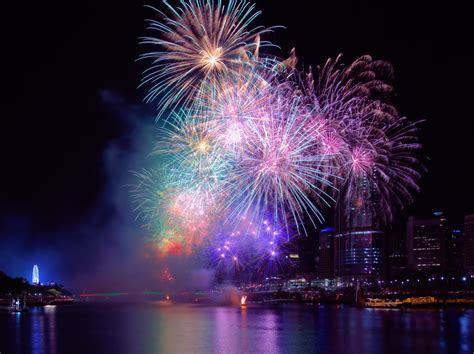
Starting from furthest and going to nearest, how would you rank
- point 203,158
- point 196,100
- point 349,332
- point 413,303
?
point 413,303, point 349,332, point 203,158, point 196,100

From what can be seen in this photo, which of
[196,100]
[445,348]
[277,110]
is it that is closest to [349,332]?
[445,348]

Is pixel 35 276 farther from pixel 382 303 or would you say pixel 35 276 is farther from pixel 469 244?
pixel 469 244

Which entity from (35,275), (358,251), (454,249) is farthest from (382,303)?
(454,249)

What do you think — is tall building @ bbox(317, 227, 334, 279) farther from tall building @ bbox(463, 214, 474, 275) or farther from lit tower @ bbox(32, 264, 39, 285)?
lit tower @ bbox(32, 264, 39, 285)

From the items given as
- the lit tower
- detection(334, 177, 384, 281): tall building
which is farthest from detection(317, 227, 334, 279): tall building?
the lit tower

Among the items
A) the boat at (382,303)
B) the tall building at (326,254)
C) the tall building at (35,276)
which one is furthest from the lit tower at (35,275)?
the tall building at (326,254)

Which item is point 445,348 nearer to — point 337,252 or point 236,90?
point 236,90
